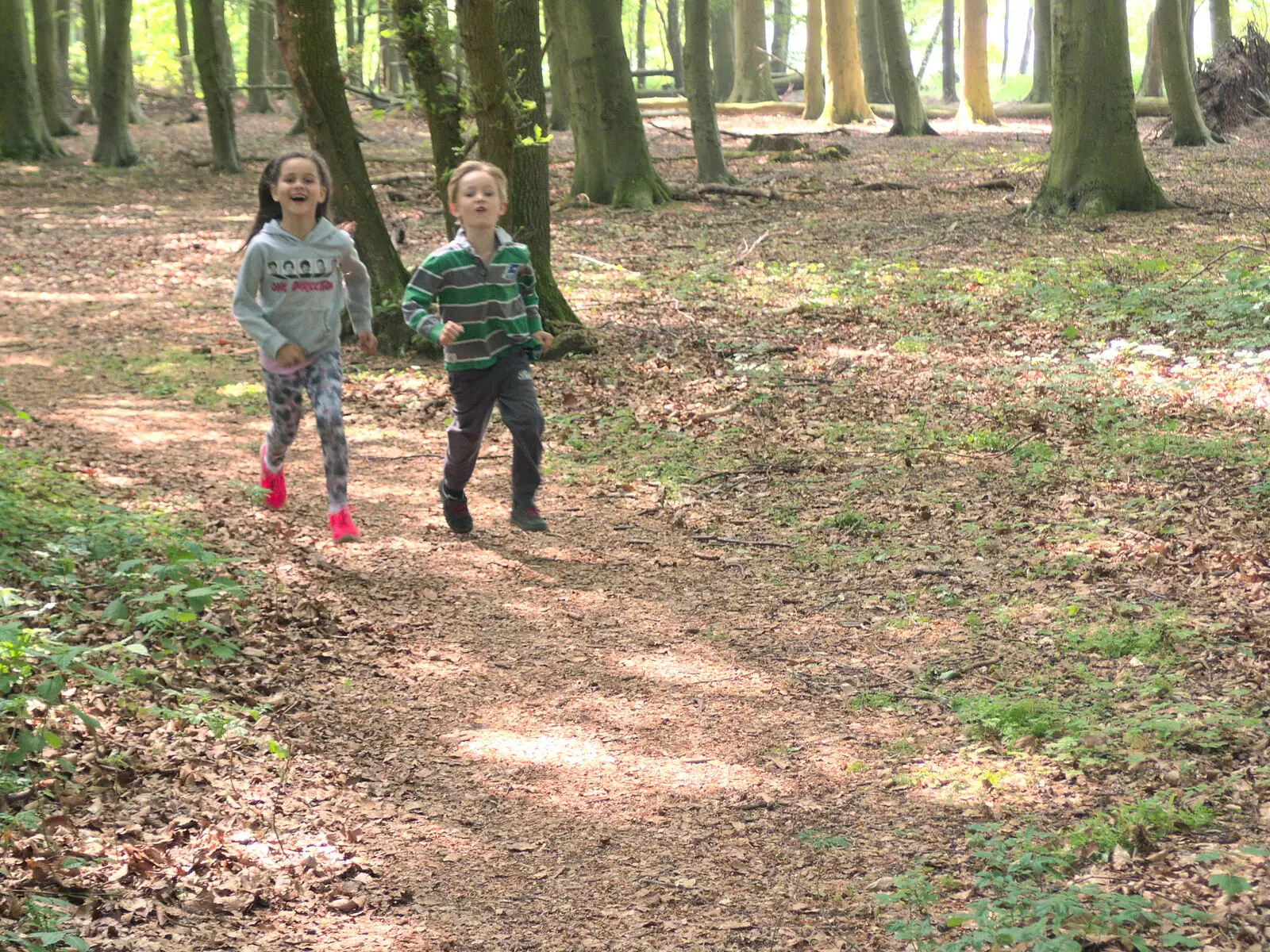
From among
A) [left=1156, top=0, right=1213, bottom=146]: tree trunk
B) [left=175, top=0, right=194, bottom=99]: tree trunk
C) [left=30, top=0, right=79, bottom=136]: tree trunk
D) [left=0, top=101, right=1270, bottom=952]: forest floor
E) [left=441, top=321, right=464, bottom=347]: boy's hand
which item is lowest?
[left=0, top=101, right=1270, bottom=952]: forest floor

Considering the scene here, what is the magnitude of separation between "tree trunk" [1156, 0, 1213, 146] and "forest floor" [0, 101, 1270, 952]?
10412 mm

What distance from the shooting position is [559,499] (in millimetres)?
7750

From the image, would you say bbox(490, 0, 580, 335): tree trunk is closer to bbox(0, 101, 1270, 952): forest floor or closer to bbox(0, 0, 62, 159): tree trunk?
bbox(0, 101, 1270, 952): forest floor

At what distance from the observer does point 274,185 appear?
20.1 ft

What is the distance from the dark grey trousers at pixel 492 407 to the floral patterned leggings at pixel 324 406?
588 millimetres

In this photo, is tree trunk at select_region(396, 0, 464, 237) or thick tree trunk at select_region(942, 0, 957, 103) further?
thick tree trunk at select_region(942, 0, 957, 103)

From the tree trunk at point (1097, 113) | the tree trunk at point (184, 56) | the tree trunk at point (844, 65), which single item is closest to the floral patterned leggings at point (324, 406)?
the tree trunk at point (1097, 113)

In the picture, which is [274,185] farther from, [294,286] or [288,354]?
[288,354]

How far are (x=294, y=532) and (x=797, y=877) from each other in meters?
4.04

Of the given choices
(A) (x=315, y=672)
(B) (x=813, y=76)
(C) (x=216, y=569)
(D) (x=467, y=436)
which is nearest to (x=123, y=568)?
(C) (x=216, y=569)

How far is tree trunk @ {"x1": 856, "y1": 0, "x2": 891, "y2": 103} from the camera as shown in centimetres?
3647

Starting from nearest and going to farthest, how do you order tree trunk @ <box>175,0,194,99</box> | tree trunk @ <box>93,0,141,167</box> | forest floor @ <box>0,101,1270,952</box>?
forest floor @ <box>0,101,1270,952</box> → tree trunk @ <box>93,0,141,167</box> → tree trunk @ <box>175,0,194,99</box>

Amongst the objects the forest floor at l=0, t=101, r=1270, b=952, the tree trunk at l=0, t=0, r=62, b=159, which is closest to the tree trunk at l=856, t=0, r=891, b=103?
the tree trunk at l=0, t=0, r=62, b=159

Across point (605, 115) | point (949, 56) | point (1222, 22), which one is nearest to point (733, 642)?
point (605, 115)
